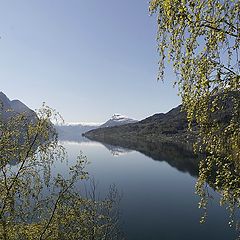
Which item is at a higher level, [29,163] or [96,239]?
[29,163]

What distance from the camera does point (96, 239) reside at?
26766 millimetres

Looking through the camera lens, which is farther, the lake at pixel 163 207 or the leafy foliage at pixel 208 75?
the lake at pixel 163 207

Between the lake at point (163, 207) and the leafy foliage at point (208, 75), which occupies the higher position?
the leafy foliage at point (208, 75)

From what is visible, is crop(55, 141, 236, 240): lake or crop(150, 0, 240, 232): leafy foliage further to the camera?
crop(55, 141, 236, 240): lake

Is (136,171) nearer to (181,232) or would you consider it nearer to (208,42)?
(181,232)

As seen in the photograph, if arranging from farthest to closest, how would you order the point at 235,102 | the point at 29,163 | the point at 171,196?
1. the point at 171,196
2. the point at 29,163
3. the point at 235,102

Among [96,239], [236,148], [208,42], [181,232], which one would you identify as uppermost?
[208,42]

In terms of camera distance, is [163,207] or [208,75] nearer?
[208,75]

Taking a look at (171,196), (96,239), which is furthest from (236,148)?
(171,196)

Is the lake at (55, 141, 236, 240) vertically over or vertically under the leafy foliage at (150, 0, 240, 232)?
under

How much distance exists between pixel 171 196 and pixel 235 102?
6479 centimetres

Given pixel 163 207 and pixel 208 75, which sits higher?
pixel 208 75

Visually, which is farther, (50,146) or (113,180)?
(113,180)

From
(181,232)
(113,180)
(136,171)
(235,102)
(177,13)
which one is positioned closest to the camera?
(177,13)
